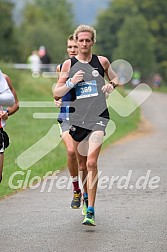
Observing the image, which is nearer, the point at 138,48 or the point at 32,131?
the point at 32,131

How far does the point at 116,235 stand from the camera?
8336mm

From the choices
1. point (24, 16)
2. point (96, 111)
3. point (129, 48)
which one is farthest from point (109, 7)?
point (96, 111)

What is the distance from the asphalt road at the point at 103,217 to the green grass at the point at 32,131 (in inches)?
27.0

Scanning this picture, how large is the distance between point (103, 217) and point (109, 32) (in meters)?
115

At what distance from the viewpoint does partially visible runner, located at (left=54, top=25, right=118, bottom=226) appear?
29.6 feet

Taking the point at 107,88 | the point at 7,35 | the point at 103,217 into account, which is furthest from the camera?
the point at 7,35

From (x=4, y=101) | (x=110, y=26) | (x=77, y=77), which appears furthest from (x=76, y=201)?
(x=110, y=26)

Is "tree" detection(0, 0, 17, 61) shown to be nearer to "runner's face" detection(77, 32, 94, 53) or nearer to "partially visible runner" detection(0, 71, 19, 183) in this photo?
"runner's face" detection(77, 32, 94, 53)

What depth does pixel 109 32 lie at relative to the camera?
407 ft

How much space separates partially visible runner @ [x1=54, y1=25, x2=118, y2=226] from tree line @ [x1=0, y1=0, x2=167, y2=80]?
46641 millimetres

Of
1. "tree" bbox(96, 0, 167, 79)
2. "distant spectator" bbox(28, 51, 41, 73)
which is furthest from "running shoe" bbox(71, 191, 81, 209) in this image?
"tree" bbox(96, 0, 167, 79)

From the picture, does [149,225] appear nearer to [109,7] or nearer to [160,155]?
A: [160,155]

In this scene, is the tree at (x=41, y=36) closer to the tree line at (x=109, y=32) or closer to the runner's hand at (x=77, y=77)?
the tree line at (x=109, y=32)

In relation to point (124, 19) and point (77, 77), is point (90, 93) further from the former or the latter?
point (124, 19)
